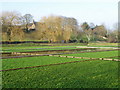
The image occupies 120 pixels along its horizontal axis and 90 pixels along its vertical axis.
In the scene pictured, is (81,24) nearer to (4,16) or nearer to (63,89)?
(4,16)

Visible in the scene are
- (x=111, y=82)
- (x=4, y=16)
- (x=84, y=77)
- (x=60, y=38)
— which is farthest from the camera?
(x=60, y=38)

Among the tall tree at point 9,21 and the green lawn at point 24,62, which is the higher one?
the tall tree at point 9,21

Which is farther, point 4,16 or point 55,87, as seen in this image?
point 4,16

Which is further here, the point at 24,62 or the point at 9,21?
the point at 9,21

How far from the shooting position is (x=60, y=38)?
3653 centimetres

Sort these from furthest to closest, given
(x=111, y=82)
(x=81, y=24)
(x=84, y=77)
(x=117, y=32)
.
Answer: (x=81, y=24) < (x=117, y=32) < (x=84, y=77) < (x=111, y=82)

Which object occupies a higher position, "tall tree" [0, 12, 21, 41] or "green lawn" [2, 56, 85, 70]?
"tall tree" [0, 12, 21, 41]

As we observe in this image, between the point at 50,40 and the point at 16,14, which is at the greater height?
the point at 16,14

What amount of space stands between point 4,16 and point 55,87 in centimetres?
2822

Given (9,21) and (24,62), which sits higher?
(9,21)

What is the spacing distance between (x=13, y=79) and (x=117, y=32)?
40261 mm

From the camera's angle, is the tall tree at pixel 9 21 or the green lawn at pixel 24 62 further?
the tall tree at pixel 9 21

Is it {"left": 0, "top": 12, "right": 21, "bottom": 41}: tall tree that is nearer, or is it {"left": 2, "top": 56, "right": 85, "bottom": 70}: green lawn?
{"left": 2, "top": 56, "right": 85, "bottom": 70}: green lawn

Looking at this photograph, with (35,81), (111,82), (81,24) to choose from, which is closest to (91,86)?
(111,82)
